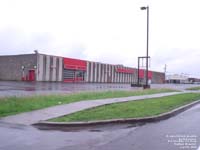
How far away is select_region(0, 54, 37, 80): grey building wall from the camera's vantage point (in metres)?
56.2

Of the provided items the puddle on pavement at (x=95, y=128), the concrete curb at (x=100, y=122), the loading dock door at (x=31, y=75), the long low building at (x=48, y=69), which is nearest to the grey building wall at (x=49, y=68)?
the long low building at (x=48, y=69)

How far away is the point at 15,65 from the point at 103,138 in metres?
53.4

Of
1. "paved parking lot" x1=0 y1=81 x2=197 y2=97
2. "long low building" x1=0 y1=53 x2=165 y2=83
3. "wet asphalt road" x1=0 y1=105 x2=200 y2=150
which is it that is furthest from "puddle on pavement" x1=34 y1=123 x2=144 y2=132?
"long low building" x1=0 y1=53 x2=165 y2=83

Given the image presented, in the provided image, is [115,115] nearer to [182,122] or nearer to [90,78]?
[182,122]

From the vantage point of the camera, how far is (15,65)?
59.3 m

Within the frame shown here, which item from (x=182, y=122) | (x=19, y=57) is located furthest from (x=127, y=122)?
(x=19, y=57)

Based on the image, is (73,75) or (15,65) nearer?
(15,65)

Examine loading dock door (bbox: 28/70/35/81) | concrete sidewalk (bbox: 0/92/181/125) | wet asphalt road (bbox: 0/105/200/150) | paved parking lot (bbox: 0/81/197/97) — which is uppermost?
loading dock door (bbox: 28/70/35/81)

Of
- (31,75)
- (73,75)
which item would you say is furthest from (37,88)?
(73,75)

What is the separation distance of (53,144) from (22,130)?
1.97 metres

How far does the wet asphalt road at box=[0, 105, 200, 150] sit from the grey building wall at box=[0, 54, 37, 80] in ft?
154

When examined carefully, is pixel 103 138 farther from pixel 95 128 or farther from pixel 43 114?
pixel 43 114

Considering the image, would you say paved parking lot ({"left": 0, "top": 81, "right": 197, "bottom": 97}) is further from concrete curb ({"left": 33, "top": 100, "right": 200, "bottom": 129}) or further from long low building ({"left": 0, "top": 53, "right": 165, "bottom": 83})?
long low building ({"left": 0, "top": 53, "right": 165, "bottom": 83})

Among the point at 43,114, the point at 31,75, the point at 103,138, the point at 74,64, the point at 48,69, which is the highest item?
the point at 74,64
